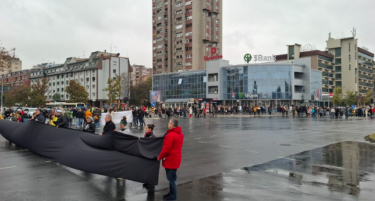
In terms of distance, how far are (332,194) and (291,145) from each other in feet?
25.2

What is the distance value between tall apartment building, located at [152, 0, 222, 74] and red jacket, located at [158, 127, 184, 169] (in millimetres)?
87305

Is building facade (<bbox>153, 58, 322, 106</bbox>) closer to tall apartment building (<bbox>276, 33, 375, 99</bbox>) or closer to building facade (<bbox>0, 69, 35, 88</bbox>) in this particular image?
tall apartment building (<bbox>276, 33, 375, 99</bbox>)

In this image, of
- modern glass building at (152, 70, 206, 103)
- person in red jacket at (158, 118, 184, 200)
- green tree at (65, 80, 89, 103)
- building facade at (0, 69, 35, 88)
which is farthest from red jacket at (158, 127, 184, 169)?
building facade at (0, 69, 35, 88)

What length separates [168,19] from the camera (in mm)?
100188

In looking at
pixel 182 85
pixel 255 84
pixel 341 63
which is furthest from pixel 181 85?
pixel 341 63

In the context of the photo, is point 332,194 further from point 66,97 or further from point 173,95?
point 66,97

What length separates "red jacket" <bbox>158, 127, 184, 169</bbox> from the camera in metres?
5.76

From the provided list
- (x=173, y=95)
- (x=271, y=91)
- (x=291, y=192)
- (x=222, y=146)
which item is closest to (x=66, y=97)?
(x=173, y=95)

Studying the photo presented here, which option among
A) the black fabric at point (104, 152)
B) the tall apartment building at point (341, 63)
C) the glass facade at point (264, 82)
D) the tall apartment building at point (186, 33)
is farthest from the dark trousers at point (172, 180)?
the tall apartment building at point (341, 63)

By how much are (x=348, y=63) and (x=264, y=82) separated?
184 ft

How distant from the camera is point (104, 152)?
24.6 feet

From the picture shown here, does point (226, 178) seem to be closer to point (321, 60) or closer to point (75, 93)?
point (75, 93)

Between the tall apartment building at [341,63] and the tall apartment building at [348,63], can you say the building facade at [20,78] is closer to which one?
the tall apartment building at [341,63]

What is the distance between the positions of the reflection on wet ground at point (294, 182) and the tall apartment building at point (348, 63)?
11236 centimetres
